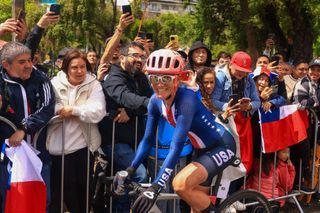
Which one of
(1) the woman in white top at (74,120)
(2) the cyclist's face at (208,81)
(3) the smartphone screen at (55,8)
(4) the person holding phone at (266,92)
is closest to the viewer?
(1) the woman in white top at (74,120)

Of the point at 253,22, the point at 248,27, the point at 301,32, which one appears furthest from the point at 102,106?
the point at 248,27

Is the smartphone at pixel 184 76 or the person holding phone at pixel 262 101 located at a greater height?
the smartphone at pixel 184 76

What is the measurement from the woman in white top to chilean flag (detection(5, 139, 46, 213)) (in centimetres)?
38

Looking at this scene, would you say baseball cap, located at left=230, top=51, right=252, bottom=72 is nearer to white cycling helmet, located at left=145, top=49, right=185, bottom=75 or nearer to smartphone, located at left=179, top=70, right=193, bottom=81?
smartphone, located at left=179, top=70, right=193, bottom=81

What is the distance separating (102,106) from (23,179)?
1.05 meters

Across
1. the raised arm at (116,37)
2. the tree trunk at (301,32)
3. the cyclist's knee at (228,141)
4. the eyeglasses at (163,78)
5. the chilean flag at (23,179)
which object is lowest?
the chilean flag at (23,179)

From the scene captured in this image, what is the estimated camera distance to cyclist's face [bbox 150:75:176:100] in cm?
382

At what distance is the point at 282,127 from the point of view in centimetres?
611

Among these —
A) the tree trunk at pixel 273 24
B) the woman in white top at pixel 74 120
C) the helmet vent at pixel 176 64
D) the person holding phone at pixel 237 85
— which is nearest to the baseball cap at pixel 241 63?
the person holding phone at pixel 237 85

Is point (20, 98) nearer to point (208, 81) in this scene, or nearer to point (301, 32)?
point (208, 81)

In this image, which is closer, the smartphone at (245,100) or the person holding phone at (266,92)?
the smartphone at (245,100)

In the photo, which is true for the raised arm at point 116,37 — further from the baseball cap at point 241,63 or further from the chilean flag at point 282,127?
the chilean flag at point 282,127

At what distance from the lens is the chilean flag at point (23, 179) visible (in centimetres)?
431

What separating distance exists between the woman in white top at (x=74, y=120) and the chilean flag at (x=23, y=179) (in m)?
0.38
